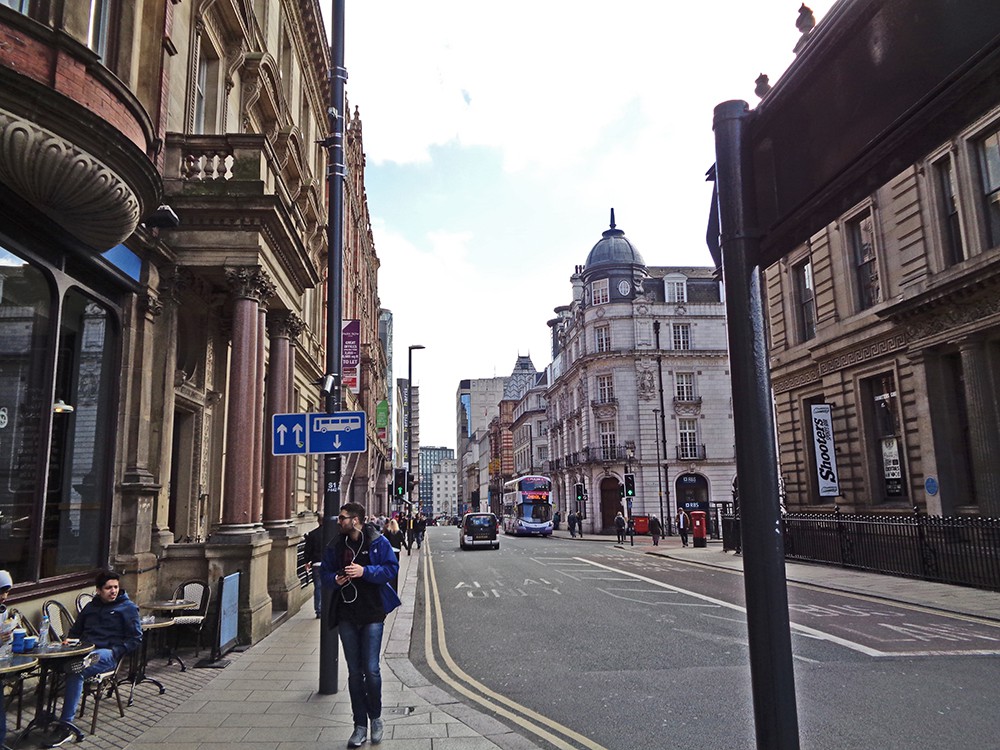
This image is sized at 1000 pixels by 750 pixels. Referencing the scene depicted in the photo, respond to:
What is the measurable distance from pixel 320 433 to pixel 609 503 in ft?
161

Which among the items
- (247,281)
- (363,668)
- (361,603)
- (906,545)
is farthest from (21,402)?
(906,545)

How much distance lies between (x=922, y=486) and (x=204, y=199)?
65.4 feet

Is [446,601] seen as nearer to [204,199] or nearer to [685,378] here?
[204,199]

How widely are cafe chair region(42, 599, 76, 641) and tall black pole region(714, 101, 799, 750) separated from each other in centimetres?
820

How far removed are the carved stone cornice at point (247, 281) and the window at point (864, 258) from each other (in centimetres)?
1876

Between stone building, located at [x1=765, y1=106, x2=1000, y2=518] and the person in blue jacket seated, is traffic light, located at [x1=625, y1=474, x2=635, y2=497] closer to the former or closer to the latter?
stone building, located at [x1=765, y1=106, x2=1000, y2=518]

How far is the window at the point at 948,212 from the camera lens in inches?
730

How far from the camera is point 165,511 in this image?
11.1 metres

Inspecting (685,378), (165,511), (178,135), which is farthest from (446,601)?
(685,378)

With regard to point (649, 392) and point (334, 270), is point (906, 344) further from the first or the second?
point (649, 392)

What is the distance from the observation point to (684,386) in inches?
2135

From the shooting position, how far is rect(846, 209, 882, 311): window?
22156 mm

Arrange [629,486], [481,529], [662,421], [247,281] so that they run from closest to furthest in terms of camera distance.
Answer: [247,281]
[481,529]
[629,486]
[662,421]

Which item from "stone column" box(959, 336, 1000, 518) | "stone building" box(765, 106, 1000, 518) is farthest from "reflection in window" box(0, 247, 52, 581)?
"stone column" box(959, 336, 1000, 518)
